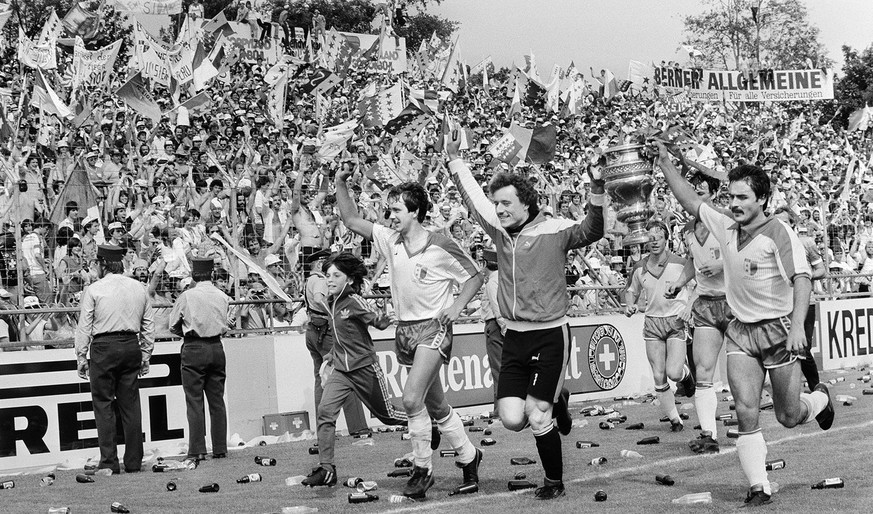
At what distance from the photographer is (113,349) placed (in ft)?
37.0

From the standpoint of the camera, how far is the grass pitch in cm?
776

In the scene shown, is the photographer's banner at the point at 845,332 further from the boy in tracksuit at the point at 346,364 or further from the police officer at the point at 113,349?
the police officer at the point at 113,349

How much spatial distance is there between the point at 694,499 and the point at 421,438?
6.73 ft

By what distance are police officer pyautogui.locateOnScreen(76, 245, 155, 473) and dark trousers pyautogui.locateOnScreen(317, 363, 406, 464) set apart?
2.90 meters

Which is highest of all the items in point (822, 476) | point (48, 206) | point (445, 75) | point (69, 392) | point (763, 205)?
point (445, 75)

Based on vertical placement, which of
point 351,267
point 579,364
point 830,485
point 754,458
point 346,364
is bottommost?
point 830,485

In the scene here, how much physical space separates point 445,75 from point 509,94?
398 cm

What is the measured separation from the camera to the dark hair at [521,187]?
26.1ft

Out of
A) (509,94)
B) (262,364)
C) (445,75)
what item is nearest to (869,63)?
(509,94)

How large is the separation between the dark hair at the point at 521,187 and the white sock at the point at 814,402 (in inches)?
90.1

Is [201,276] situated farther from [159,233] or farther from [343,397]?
[343,397]

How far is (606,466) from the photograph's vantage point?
31.8ft

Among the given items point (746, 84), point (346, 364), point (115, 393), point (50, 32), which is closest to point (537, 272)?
point (346, 364)

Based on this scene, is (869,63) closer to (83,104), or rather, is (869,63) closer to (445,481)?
(83,104)
